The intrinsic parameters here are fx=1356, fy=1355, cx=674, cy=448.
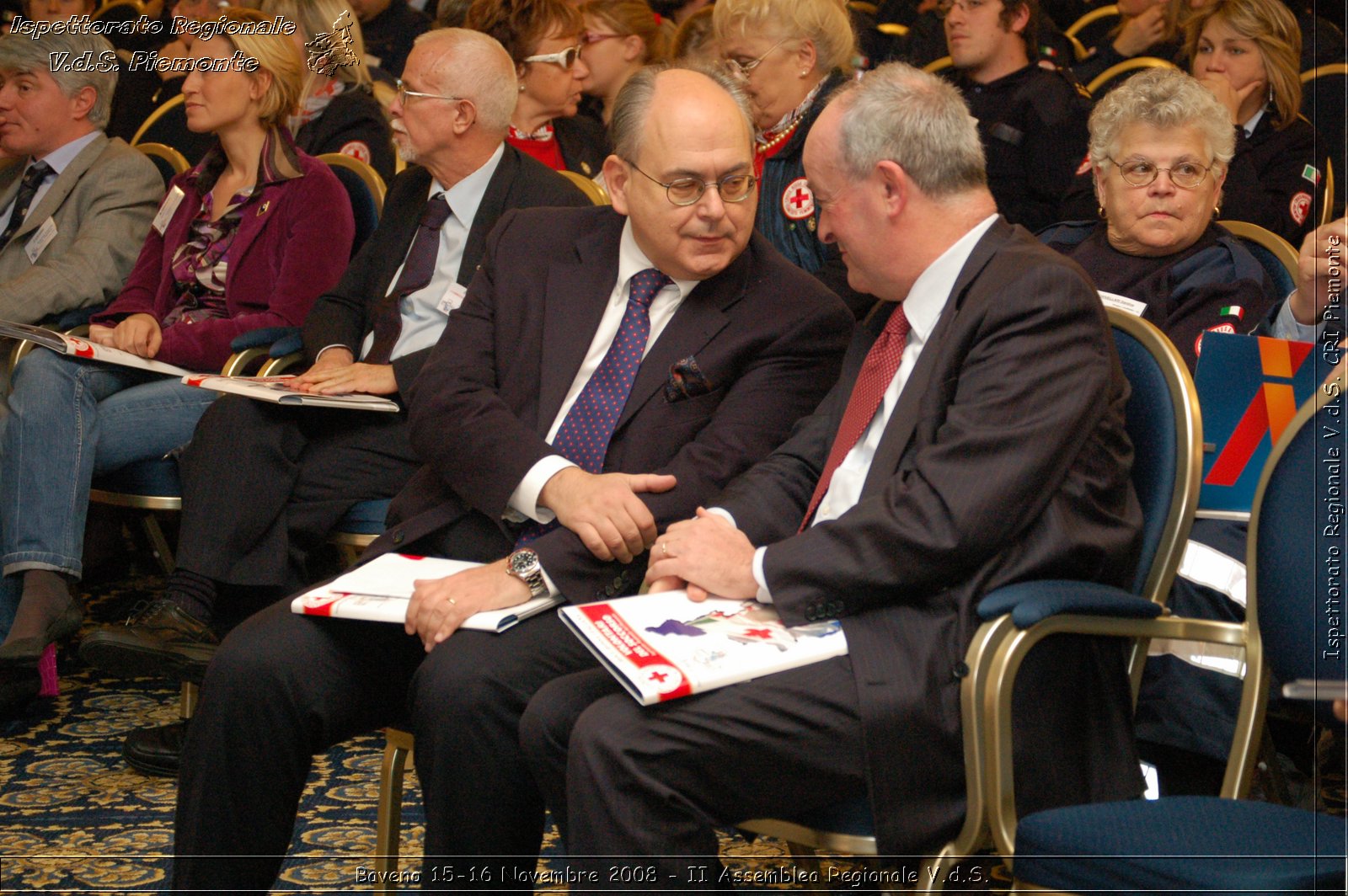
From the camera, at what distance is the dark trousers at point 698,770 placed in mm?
1662

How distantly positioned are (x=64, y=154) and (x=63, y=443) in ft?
3.90

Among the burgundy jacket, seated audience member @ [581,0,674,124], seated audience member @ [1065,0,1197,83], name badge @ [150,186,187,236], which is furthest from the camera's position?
seated audience member @ [581,0,674,124]

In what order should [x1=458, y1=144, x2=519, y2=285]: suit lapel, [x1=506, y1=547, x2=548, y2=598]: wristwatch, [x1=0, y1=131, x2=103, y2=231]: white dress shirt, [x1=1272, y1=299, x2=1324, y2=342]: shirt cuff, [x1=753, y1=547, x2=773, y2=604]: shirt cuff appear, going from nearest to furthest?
1. [x1=753, y1=547, x2=773, y2=604]: shirt cuff
2. [x1=506, y1=547, x2=548, y2=598]: wristwatch
3. [x1=1272, y1=299, x2=1324, y2=342]: shirt cuff
4. [x1=458, y1=144, x2=519, y2=285]: suit lapel
5. [x1=0, y1=131, x2=103, y2=231]: white dress shirt

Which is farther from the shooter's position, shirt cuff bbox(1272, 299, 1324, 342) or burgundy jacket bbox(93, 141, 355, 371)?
burgundy jacket bbox(93, 141, 355, 371)

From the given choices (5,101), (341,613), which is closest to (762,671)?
(341,613)

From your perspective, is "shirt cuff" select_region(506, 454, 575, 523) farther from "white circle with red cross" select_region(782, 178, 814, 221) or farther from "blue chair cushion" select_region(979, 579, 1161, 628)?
"white circle with red cross" select_region(782, 178, 814, 221)

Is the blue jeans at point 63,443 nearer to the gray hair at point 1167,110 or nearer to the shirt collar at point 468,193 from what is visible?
the shirt collar at point 468,193

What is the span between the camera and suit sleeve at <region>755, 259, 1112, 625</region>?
175cm

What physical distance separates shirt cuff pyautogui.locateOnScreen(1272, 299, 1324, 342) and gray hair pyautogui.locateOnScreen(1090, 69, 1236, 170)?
0.44 metres

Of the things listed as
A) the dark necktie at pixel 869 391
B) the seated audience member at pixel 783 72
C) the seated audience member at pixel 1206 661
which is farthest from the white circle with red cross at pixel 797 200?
the dark necktie at pixel 869 391

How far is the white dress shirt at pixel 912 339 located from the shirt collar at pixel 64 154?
113 inches

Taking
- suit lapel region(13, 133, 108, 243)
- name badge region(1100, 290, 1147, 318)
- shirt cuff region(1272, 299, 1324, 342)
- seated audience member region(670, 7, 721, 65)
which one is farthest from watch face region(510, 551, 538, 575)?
suit lapel region(13, 133, 108, 243)

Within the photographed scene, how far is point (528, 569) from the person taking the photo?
2.10m

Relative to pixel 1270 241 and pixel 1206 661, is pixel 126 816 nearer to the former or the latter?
pixel 1206 661
